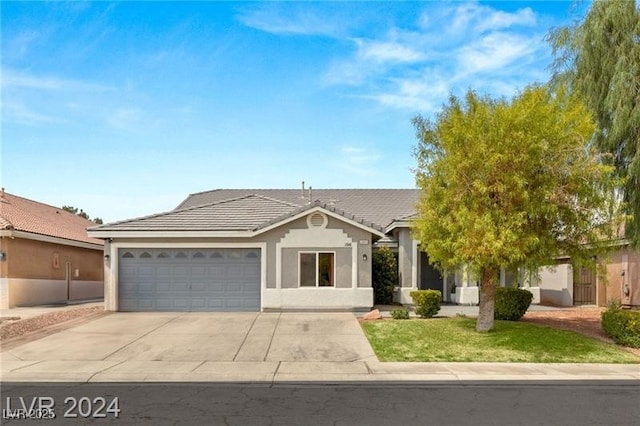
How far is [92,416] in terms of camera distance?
7.76 meters

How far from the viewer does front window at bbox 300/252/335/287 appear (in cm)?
2008

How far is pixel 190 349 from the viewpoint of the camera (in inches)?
535

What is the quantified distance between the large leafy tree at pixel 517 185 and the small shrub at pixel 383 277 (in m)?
7.73

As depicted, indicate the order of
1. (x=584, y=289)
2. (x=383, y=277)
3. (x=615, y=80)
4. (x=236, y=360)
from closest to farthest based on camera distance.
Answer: (x=236, y=360), (x=615, y=80), (x=383, y=277), (x=584, y=289)

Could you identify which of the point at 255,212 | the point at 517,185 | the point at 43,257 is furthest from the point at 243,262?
the point at 517,185

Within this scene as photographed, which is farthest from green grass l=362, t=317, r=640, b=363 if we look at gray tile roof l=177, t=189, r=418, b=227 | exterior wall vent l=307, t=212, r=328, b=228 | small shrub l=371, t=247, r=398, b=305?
gray tile roof l=177, t=189, r=418, b=227

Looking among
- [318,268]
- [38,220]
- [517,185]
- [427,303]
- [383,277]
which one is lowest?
[427,303]

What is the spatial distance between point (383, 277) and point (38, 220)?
16.9 metres

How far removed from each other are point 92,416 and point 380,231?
1361 cm

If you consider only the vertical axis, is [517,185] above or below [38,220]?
above

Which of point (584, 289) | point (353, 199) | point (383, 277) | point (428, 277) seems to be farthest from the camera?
point (353, 199)

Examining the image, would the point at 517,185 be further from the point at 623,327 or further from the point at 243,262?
the point at 243,262

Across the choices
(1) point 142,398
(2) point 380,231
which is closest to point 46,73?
(1) point 142,398

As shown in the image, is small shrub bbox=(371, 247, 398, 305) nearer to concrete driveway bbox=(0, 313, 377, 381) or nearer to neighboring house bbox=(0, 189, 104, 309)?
concrete driveway bbox=(0, 313, 377, 381)
